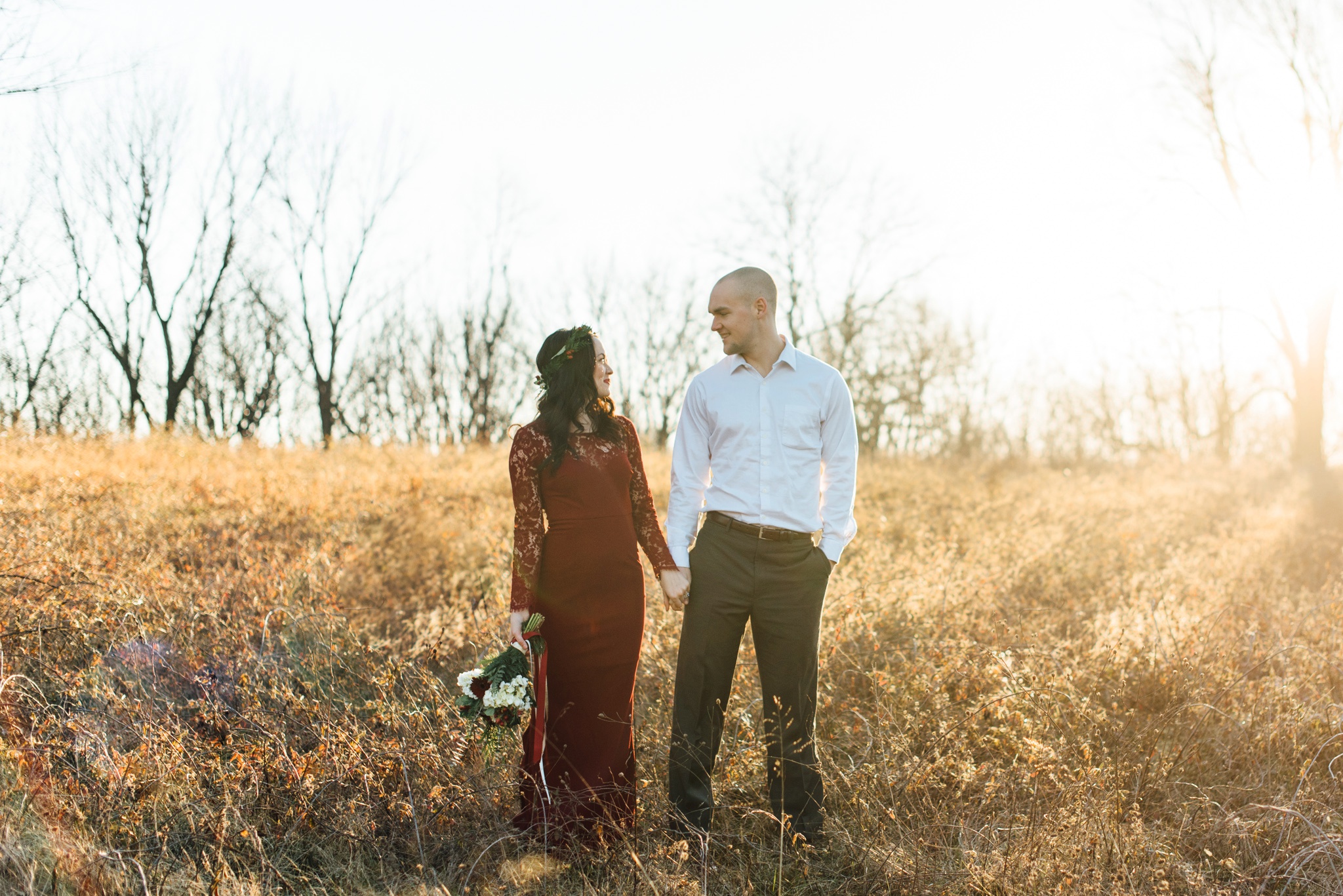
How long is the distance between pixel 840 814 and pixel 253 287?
25876mm

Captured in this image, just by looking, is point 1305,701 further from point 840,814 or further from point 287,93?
point 287,93

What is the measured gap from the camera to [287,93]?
20938 mm

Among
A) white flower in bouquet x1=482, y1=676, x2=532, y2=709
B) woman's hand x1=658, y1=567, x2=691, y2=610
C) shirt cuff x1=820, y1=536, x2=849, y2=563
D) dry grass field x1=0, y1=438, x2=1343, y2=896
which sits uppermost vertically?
shirt cuff x1=820, y1=536, x2=849, y2=563

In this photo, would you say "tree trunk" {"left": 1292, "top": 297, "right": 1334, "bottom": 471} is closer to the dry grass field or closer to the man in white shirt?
the dry grass field

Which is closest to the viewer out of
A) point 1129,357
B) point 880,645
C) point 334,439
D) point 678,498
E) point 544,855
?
point 544,855

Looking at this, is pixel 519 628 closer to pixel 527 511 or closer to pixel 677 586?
pixel 527 511

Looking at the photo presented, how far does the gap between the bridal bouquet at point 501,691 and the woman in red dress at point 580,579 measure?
0.12 m

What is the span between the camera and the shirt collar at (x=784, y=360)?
3.61 meters

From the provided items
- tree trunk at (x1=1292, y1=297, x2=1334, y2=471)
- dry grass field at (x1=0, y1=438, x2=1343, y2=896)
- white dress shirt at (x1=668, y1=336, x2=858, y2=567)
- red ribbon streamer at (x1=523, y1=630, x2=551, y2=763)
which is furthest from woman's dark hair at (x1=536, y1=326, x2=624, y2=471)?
tree trunk at (x1=1292, y1=297, x2=1334, y2=471)

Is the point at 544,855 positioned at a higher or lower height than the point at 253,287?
lower

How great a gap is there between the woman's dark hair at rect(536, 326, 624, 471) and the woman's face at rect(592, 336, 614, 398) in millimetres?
13

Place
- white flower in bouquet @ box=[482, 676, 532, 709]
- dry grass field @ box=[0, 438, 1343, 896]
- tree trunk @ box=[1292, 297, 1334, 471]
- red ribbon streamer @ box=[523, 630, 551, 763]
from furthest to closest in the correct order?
1. tree trunk @ box=[1292, 297, 1334, 471]
2. red ribbon streamer @ box=[523, 630, 551, 763]
3. white flower in bouquet @ box=[482, 676, 532, 709]
4. dry grass field @ box=[0, 438, 1343, 896]

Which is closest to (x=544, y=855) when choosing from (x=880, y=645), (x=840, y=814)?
(x=840, y=814)

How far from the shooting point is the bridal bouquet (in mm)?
3305
